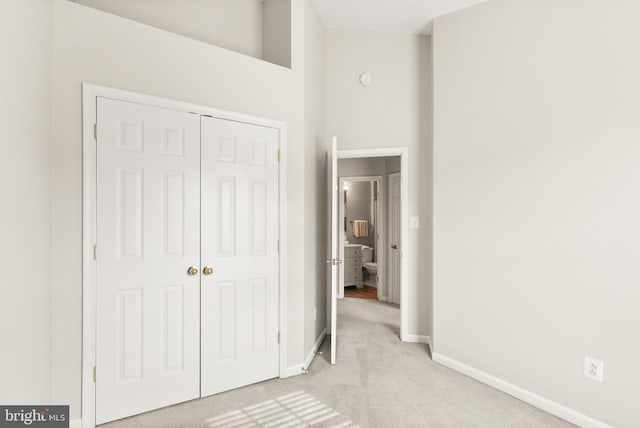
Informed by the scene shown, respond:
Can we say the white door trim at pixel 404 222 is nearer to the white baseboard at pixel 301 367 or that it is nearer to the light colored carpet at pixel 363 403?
the light colored carpet at pixel 363 403

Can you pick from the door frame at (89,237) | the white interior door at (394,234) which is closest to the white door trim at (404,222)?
the white interior door at (394,234)

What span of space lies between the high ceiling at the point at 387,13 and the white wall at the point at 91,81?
3.78ft

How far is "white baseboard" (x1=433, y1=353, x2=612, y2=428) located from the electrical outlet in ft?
0.86

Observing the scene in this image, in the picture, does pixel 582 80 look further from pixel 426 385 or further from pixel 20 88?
pixel 20 88

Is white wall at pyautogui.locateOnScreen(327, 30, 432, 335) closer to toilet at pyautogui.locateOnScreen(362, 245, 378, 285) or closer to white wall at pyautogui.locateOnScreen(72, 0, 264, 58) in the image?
white wall at pyautogui.locateOnScreen(72, 0, 264, 58)

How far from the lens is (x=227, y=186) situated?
2.50m

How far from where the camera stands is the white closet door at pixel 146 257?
2.04m

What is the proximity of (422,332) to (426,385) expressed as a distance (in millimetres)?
965

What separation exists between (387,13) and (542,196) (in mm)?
2188

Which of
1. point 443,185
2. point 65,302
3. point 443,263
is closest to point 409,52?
point 443,185

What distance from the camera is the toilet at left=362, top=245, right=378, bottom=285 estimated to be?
657 cm

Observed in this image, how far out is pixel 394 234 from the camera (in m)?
5.27

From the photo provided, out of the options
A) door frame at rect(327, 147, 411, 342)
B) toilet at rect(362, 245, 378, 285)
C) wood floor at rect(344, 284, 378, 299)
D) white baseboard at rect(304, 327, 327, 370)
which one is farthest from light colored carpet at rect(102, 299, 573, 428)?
toilet at rect(362, 245, 378, 285)

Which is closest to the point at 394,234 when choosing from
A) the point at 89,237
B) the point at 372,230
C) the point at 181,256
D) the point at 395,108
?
the point at 372,230
